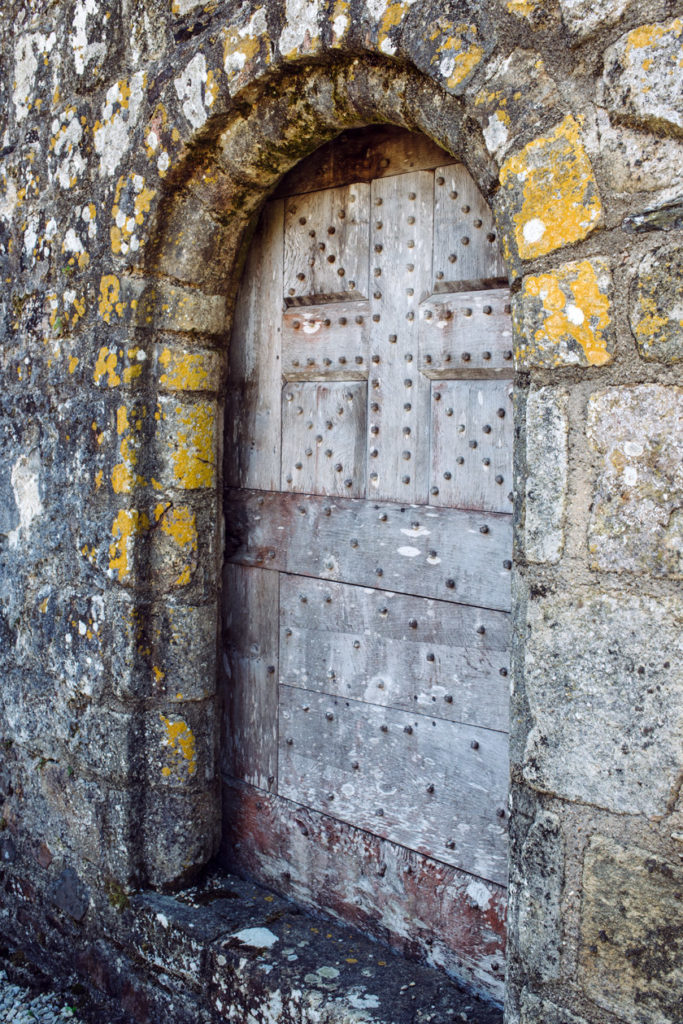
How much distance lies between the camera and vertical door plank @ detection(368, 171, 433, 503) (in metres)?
2.02

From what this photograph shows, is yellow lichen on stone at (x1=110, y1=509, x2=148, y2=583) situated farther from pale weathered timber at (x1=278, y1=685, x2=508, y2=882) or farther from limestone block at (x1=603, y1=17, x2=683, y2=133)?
limestone block at (x1=603, y1=17, x2=683, y2=133)

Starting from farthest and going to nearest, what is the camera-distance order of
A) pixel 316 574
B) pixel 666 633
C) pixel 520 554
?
1. pixel 316 574
2. pixel 520 554
3. pixel 666 633

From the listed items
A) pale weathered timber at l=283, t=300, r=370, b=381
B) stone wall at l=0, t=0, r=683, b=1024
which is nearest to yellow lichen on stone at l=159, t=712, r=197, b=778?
stone wall at l=0, t=0, r=683, b=1024

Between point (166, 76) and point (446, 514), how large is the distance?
4.34 ft

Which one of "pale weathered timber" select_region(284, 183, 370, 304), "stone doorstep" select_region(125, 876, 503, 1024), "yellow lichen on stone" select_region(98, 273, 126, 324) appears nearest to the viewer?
"stone doorstep" select_region(125, 876, 503, 1024)

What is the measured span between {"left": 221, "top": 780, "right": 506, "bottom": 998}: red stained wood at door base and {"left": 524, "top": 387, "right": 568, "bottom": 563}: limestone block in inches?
35.4

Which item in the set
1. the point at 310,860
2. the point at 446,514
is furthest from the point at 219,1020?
the point at 446,514

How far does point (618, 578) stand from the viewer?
1.37 metres

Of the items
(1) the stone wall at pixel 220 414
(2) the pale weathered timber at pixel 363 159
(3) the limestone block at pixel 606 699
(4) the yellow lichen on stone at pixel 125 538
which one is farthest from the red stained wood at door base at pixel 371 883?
(2) the pale weathered timber at pixel 363 159

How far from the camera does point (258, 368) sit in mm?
2422

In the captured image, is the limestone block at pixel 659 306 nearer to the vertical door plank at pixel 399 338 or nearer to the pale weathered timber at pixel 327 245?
the vertical door plank at pixel 399 338

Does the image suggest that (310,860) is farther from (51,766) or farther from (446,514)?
(446,514)

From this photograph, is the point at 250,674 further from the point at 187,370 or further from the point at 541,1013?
the point at 541,1013

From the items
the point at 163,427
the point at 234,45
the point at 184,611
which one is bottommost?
the point at 184,611
